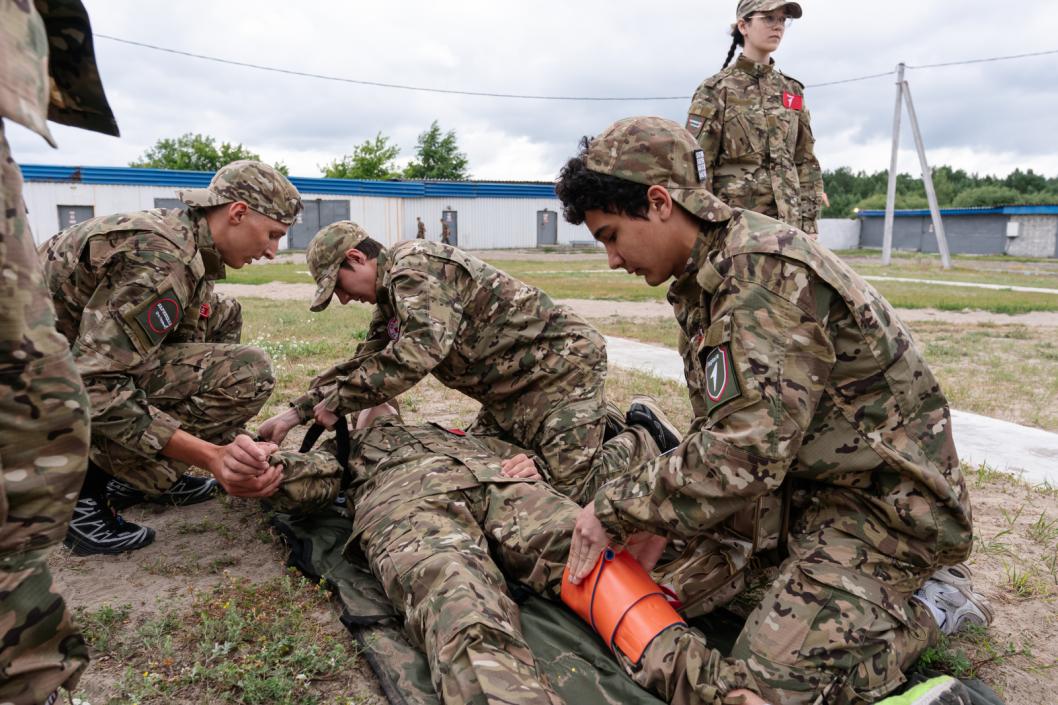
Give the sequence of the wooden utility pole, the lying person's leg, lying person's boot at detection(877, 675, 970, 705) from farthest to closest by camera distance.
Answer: the wooden utility pole → the lying person's leg → lying person's boot at detection(877, 675, 970, 705)

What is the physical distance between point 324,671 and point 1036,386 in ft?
20.6

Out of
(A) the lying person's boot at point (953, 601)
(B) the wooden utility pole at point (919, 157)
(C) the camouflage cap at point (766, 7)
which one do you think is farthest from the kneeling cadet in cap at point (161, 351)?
(B) the wooden utility pole at point (919, 157)

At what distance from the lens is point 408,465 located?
3275 mm

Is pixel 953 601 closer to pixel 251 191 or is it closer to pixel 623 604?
pixel 623 604

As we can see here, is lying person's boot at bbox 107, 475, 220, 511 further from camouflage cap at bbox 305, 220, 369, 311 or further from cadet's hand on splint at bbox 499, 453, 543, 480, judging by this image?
cadet's hand on splint at bbox 499, 453, 543, 480

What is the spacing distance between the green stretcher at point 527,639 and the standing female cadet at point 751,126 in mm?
3468

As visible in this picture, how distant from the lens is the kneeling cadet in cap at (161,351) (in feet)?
10.6

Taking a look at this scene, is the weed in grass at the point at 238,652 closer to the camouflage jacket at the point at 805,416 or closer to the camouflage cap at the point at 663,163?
the camouflage jacket at the point at 805,416

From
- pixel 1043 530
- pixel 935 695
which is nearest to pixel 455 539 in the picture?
pixel 935 695

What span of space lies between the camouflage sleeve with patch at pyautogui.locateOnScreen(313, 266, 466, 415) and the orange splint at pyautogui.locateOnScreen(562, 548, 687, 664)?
52.9 inches

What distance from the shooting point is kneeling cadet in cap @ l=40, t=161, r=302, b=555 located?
3.22 m

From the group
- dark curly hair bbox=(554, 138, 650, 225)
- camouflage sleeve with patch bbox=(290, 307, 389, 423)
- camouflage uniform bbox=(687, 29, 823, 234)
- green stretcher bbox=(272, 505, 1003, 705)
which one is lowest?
green stretcher bbox=(272, 505, 1003, 705)

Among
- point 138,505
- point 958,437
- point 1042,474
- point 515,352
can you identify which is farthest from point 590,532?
point 958,437

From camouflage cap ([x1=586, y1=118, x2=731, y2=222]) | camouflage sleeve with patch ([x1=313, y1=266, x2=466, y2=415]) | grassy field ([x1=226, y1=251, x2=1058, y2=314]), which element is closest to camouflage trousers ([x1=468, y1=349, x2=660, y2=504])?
camouflage sleeve with patch ([x1=313, y1=266, x2=466, y2=415])
